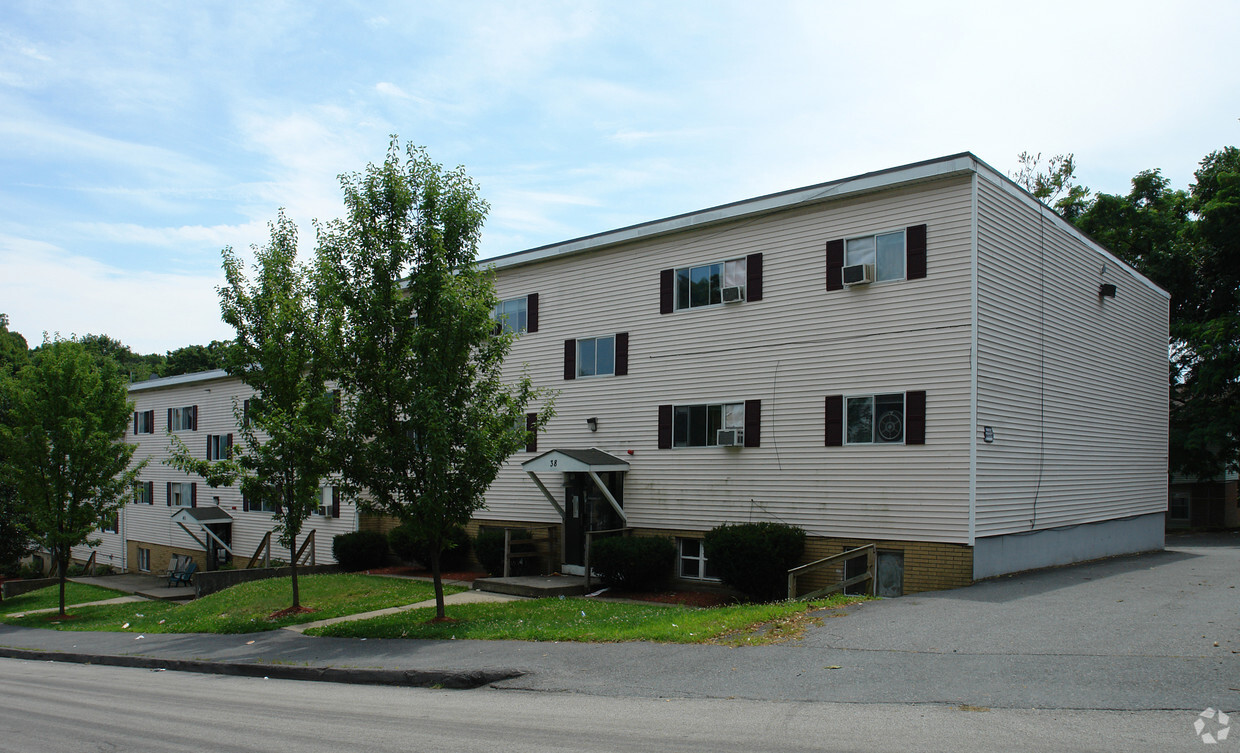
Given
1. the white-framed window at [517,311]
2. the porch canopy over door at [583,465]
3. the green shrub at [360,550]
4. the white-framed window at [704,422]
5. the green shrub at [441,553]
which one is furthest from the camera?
the green shrub at [360,550]

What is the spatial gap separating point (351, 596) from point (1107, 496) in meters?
18.1

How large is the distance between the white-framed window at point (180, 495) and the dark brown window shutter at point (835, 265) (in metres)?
32.2

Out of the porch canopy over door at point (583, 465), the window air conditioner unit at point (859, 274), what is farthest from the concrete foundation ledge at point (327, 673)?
the window air conditioner unit at point (859, 274)

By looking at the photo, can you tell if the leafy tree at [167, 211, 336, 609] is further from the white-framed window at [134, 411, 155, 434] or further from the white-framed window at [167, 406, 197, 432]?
the white-framed window at [134, 411, 155, 434]

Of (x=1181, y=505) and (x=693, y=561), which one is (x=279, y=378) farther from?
(x=1181, y=505)

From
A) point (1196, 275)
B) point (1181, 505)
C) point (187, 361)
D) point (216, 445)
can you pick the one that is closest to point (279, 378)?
point (216, 445)

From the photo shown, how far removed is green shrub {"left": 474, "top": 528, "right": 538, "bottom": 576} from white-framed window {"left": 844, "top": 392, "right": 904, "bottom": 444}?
905 centimetres

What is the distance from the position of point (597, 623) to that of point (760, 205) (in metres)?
9.79

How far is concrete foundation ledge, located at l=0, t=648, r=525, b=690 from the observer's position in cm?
1019

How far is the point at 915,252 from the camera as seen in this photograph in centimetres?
1623

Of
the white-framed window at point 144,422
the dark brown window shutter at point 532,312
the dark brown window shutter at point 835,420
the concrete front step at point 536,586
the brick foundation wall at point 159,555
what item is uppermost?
the dark brown window shutter at point 532,312

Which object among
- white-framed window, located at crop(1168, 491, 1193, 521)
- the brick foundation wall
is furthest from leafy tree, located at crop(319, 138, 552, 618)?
white-framed window, located at crop(1168, 491, 1193, 521)

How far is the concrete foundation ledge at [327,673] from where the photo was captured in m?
10.2

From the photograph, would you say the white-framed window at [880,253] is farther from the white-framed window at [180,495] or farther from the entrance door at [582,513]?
the white-framed window at [180,495]
